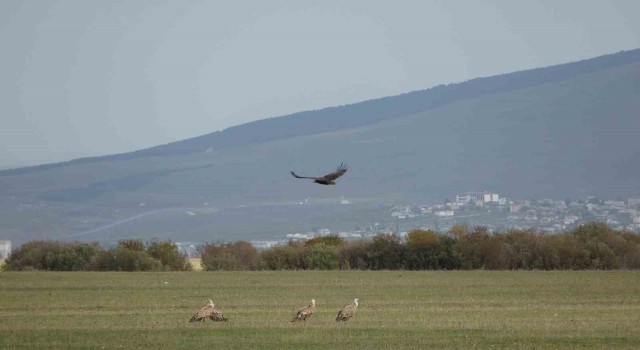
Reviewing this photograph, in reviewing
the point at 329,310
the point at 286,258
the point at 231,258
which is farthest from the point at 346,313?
the point at 231,258

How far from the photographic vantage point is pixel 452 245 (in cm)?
5391

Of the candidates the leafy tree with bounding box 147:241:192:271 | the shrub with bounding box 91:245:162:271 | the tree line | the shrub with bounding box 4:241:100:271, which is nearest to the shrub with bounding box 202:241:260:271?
the tree line

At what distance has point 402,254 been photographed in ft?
180

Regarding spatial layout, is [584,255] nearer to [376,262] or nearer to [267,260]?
[376,262]

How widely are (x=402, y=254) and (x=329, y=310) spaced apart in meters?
24.9

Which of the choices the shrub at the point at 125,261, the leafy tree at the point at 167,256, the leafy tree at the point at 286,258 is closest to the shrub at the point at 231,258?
the leafy tree at the point at 286,258

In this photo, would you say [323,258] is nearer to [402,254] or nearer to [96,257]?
[402,254]

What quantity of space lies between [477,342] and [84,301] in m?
14.1

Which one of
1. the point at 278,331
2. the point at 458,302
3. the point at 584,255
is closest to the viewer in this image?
the point at 278,331

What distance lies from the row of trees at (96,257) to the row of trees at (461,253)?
186 cm

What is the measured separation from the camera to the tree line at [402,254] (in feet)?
175

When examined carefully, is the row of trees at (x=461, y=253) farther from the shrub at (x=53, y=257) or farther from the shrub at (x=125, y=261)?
the shrub at (x=53, y=257)

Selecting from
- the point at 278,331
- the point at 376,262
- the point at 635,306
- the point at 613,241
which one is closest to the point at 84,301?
the point at 278,331

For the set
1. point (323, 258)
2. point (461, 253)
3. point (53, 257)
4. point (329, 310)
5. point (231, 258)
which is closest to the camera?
point (329, 310)
